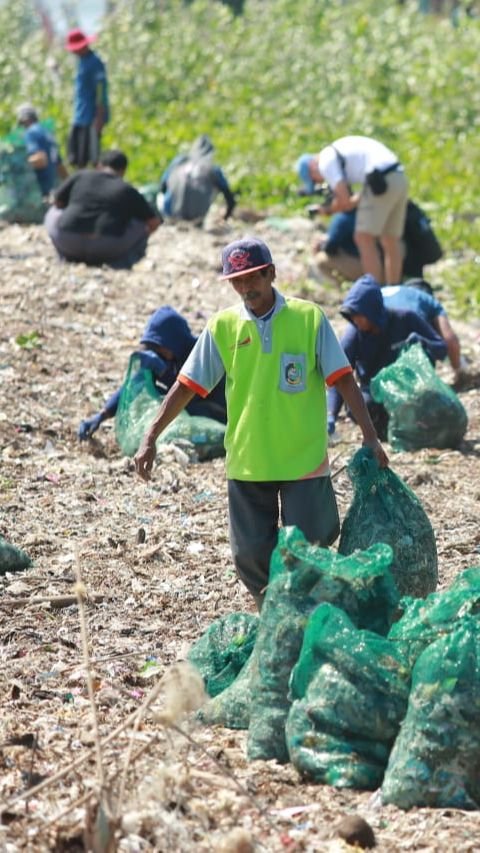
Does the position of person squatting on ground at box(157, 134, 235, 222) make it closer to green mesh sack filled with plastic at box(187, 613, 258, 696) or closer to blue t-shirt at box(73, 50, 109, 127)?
blue t-shirt at box(73, 50, 109, 127)

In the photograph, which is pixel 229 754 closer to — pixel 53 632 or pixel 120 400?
pixel 53 632

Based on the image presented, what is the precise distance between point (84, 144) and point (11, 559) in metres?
10.5

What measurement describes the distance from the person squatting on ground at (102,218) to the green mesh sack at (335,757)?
8622 mm

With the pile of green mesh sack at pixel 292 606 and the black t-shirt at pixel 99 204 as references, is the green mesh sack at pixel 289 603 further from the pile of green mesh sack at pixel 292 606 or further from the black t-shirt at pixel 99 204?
the black t-shirt at pixel 99 204

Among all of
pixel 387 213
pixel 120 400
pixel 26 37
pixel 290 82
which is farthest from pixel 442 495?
pixel 26 37

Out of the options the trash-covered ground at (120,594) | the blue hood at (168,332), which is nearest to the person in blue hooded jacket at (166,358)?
the blue hood at (168,332)

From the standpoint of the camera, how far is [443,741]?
4203 mm

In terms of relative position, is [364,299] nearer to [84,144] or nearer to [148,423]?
[148,423]

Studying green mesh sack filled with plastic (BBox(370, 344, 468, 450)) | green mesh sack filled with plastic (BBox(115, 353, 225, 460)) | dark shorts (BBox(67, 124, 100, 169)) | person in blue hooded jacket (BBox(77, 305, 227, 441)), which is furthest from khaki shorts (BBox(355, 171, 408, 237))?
dark shorts (BBox(67, 124, 100, 169))

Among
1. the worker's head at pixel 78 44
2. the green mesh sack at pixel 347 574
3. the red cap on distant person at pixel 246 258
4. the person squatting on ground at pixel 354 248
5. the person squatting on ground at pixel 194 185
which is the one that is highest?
the worker's head at pixel 78 44

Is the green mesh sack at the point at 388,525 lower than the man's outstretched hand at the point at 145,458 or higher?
lower

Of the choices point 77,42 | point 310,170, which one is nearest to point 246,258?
point 310,170

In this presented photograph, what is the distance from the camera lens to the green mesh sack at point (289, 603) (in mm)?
4594

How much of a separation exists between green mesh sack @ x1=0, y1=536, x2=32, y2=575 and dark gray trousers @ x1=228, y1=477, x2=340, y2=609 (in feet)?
4.38
